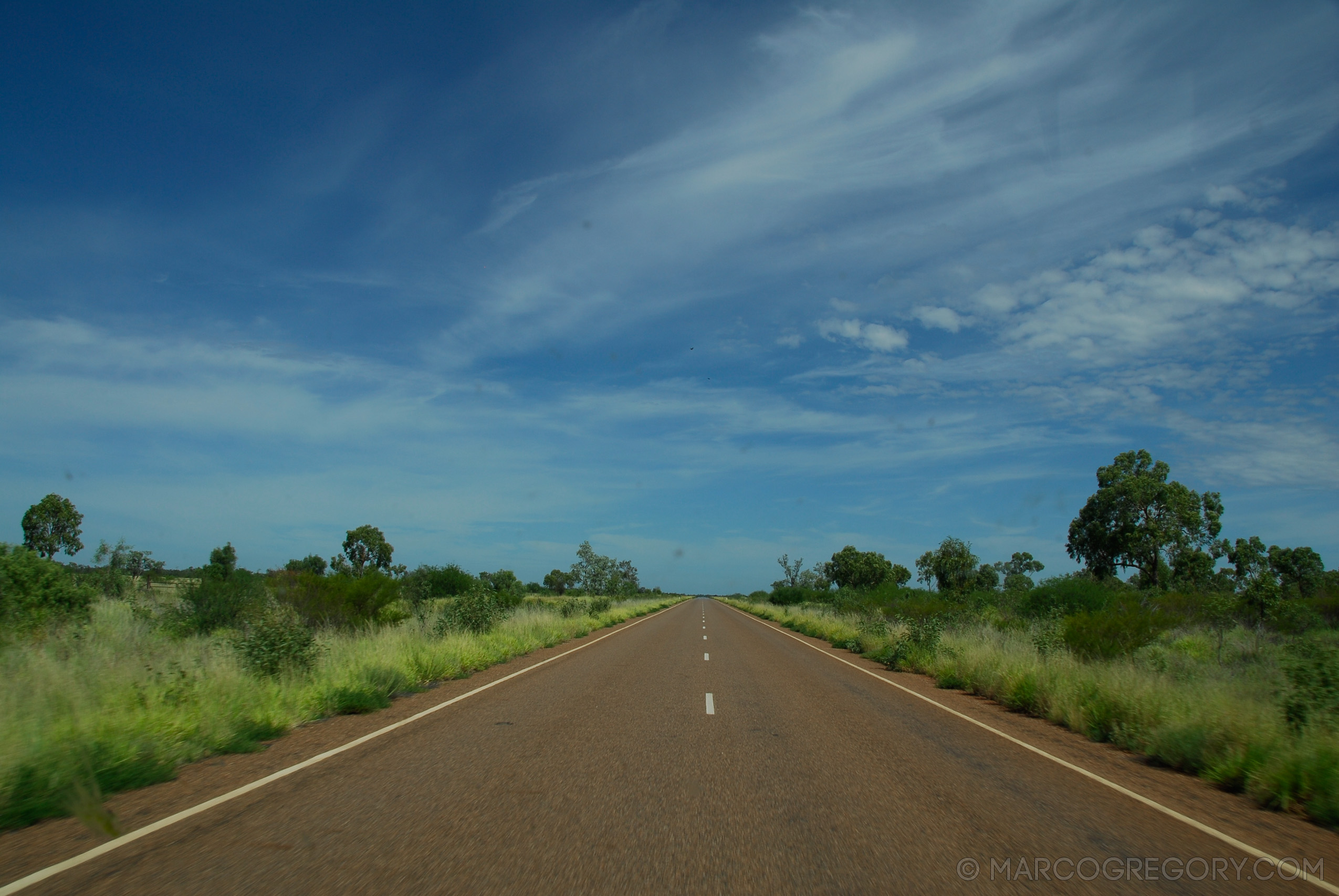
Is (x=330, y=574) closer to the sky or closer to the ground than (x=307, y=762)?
closer to the sky

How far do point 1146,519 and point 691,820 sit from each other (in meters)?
53.3

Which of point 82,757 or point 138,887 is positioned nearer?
point 138,887

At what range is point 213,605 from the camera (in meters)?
15.9

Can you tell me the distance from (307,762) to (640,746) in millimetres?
3357

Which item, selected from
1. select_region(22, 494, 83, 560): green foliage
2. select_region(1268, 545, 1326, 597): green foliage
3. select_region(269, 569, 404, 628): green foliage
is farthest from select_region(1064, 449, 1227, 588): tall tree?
select_region(22, 494, 83, 560): green foliage

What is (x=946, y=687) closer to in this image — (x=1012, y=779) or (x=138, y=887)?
(x=1012, y=779)

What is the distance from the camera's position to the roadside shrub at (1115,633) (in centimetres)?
1515

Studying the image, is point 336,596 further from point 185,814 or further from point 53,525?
point 53,525

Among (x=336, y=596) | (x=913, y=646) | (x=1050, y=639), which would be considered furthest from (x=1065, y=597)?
(x=336, y=596)

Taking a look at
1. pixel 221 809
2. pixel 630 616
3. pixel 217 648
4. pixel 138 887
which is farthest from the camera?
pixel 630 616

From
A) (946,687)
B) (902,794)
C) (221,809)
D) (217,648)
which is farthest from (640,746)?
(946,687)

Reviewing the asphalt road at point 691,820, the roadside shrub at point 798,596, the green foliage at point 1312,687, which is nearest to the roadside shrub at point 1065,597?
the green foliage at point 1312,687

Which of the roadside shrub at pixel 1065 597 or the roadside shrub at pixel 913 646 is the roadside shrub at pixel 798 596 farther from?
the roadside shrub at pixel 913 646

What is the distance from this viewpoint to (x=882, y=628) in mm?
25969
